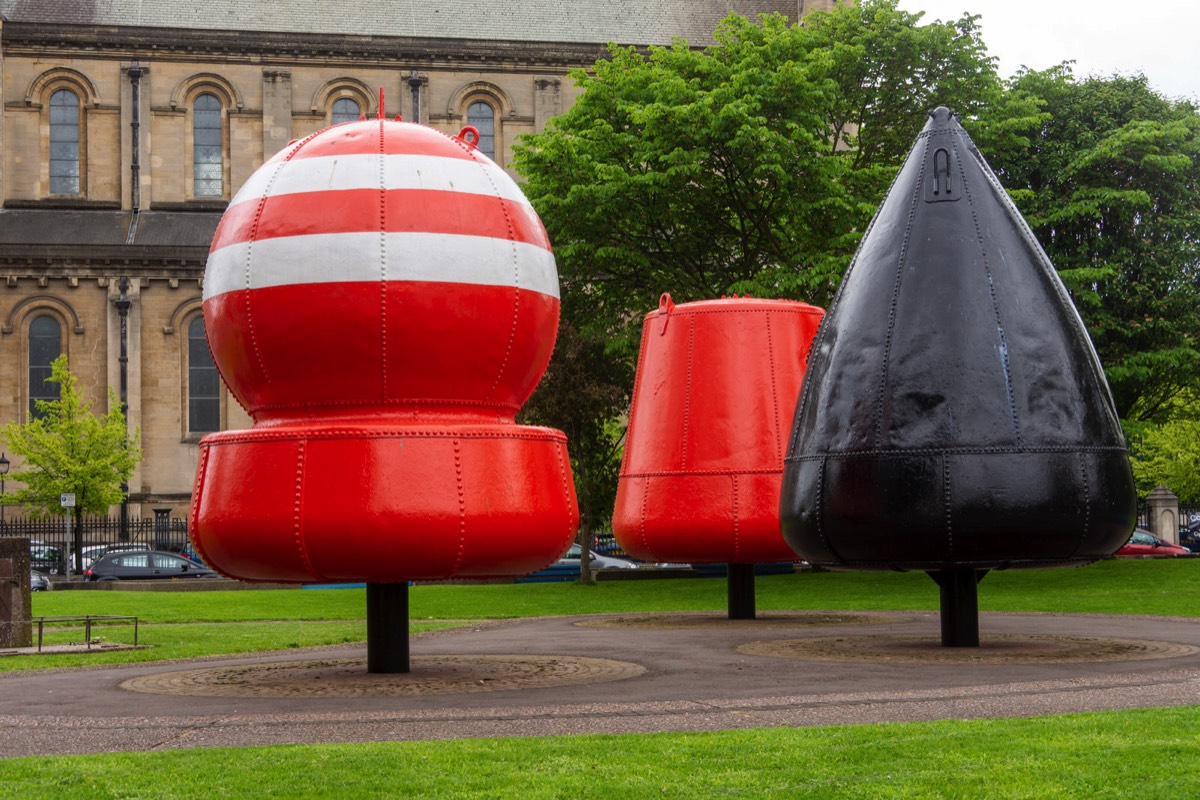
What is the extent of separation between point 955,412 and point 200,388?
4853 cm

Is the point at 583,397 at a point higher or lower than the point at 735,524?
higher

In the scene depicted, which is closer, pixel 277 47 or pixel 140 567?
pixel 140 567

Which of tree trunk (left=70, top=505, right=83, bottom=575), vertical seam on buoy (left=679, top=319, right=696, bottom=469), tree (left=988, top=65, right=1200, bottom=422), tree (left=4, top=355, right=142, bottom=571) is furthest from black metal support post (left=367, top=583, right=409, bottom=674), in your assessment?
tree (left=4, top=355, right=142, bottom=571)

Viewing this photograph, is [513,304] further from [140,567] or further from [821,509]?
[140,567]

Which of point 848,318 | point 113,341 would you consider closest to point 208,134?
point 113,341

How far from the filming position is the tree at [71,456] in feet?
164

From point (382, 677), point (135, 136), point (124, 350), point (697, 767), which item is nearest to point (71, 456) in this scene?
point (124, 350)

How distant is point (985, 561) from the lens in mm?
12094

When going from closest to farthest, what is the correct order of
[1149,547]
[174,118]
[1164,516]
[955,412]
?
[955,412] < [1149,547] < [1164,516] < [174,118]

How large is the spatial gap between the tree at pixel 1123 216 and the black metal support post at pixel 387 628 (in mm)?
26590

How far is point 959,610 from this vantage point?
14.1 meters

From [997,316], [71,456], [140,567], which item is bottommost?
[140,567]

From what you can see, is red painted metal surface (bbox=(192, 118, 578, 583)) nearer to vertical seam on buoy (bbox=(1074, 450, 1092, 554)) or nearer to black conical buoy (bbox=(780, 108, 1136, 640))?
black conical buoy (bbox=(780, 108, 1136, 640))

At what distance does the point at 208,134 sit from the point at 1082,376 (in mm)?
51545
